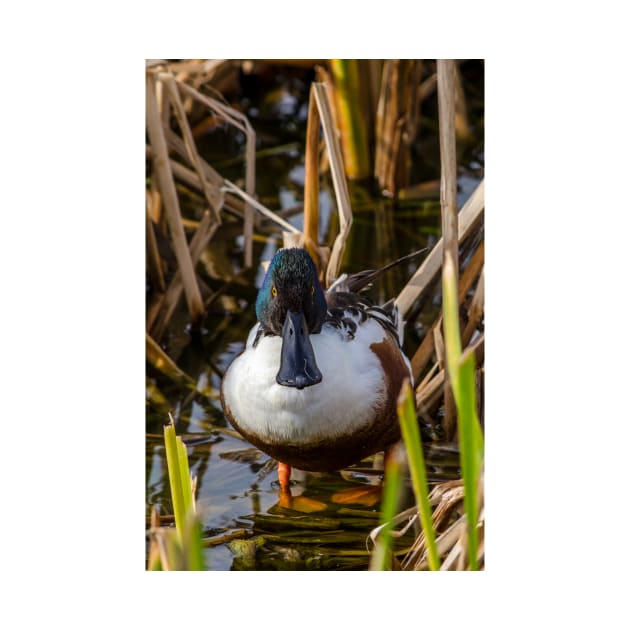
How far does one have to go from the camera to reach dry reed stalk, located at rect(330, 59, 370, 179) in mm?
4449

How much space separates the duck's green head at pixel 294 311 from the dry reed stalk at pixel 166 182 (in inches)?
31.5

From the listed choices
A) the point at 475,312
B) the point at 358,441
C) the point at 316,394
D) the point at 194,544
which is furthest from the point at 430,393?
the point at 194,544

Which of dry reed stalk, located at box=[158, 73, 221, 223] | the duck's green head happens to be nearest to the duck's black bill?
the duck's green head

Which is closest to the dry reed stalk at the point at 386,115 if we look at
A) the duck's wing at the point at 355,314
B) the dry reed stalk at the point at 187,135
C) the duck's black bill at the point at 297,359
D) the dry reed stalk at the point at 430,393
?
the dry reed stalk at the point at 187,135

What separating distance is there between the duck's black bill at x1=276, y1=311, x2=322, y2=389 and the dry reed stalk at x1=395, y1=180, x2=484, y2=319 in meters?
0.69

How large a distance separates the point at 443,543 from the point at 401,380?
2.41 feet

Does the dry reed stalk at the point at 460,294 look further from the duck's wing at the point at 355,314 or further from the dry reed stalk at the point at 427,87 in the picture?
the dry reed stalk at the point at 427,87

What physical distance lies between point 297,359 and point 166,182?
1171 mm

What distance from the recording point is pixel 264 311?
2.78 metres

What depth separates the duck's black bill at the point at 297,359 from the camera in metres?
2.51

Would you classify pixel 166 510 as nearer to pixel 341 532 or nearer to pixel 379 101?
pixel 341 532

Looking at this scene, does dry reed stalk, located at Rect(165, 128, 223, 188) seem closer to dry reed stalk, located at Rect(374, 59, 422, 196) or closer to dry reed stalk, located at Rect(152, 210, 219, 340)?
dry reed stalk, located at Rect(152, 210, 219, 340)

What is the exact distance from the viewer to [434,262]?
3.28 meters
